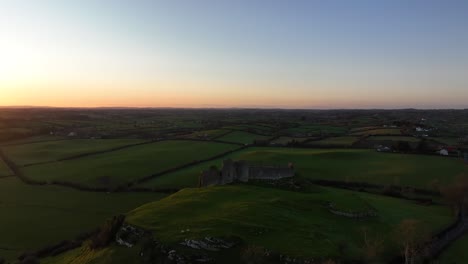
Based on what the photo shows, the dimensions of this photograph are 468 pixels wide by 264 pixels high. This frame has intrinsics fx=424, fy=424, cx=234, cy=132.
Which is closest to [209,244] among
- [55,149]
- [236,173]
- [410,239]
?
[410,239]

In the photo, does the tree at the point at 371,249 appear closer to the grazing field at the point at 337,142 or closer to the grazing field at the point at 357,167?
the grazing field at the point at 357,167

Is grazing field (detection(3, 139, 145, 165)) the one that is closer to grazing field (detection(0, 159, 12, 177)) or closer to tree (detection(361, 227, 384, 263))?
grazing field (detection(0, 159, 12, 177))

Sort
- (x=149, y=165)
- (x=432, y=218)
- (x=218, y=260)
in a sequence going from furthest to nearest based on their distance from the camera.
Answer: (x=149, y=165)
(x=432, y=218)
(x=218, y=260)

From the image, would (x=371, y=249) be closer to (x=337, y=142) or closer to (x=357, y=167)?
(x=357, y=167)

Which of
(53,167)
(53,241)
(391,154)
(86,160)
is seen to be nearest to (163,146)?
(86,160)

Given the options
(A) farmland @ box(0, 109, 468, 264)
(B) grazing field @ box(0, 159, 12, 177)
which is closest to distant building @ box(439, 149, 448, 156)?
(A) farmland @ box(0, 109, 468, 264)

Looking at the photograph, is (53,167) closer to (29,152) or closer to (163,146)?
(29,152)

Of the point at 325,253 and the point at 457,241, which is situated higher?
the point at 325,253
